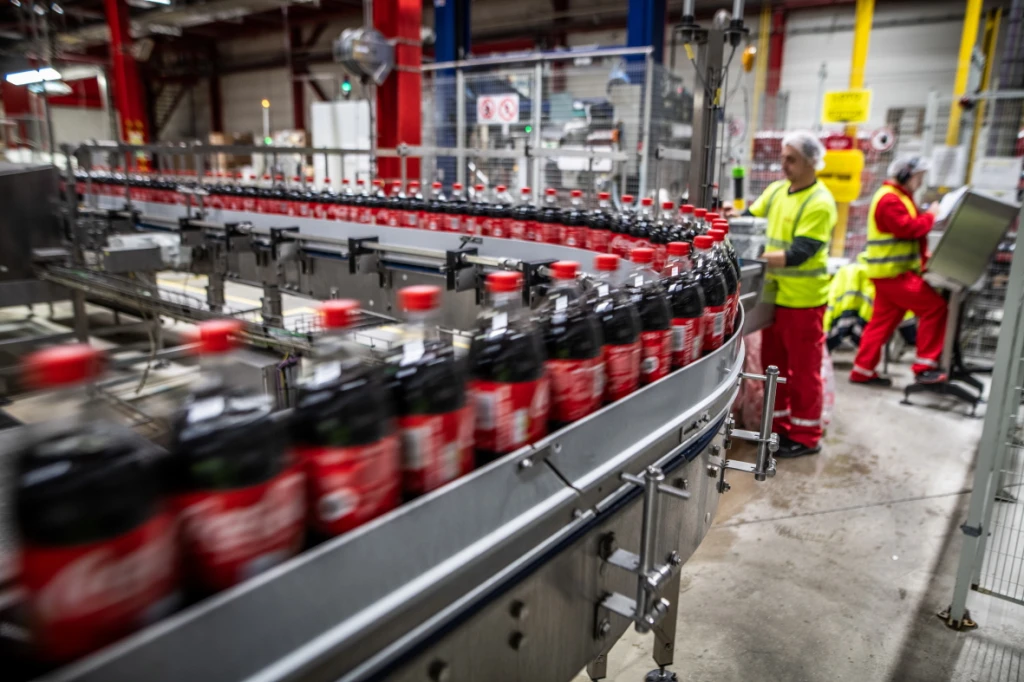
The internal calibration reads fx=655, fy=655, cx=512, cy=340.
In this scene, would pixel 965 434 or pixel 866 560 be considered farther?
pixel 965 434

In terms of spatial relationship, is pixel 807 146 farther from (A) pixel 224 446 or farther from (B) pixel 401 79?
(B) pixel 401 79

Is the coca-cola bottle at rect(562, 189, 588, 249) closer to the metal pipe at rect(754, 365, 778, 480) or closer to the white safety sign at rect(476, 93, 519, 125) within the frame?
the metal pipe at rect(754, 365, 778, 480)

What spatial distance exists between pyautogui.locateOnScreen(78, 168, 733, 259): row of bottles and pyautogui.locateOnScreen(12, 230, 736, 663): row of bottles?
1308 mm

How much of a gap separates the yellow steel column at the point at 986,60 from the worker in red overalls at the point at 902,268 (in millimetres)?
4537

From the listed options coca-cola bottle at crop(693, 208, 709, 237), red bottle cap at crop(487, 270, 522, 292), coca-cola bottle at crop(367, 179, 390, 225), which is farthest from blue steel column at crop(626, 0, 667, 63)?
red bottle cap at crop(487, 270, 522, 292)

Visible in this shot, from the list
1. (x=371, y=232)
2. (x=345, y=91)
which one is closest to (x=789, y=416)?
(x=371, y=232)

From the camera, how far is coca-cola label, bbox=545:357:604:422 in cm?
106

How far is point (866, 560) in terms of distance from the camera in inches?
104

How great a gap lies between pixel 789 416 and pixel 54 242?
423cm

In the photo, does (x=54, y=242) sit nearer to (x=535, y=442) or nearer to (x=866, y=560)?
(x=535, y=442)

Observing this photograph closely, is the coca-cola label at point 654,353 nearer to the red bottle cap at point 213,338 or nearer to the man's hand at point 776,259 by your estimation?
the red bottle cap at point 213,338

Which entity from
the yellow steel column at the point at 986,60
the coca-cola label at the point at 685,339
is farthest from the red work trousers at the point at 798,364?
the yellow steel column at the point at 986,60

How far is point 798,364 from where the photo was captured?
3.46m

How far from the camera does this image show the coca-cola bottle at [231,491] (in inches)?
25.0
